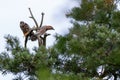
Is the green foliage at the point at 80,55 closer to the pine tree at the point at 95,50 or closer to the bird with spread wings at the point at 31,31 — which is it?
the pine tree at the point at 95,50

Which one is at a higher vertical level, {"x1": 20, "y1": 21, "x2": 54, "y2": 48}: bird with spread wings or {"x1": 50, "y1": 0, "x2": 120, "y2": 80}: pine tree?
{"x1": 20, "y1": 21, "x2": 54, "y2": 48}: bird with spread wings

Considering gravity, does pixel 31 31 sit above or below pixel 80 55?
above

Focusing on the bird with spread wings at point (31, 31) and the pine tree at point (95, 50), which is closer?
the pine tree at point (95, 50)

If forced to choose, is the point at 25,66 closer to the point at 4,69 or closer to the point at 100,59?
the point at 4,69

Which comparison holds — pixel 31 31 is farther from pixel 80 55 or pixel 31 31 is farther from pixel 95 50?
pixel 95 50

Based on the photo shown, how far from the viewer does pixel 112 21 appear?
5.80 m

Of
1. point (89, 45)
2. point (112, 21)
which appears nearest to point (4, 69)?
point (89, 45)

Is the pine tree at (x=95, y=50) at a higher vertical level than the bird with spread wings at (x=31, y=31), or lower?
lower

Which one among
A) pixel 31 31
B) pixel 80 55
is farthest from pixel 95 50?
pixel 31 31

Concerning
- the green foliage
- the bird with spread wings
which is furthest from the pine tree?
the bird with spread wings

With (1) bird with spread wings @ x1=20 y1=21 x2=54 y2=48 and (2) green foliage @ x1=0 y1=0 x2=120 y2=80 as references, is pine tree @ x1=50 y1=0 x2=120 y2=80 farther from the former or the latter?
(1) bird with spread wings @ x1=20 y1=21 x2=54 y2=48

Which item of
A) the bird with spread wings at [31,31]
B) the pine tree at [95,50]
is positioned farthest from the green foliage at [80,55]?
Answer: the bird with spread wings at [31,31]

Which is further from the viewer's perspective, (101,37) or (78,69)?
(78,69)

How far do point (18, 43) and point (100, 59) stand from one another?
115 cm
